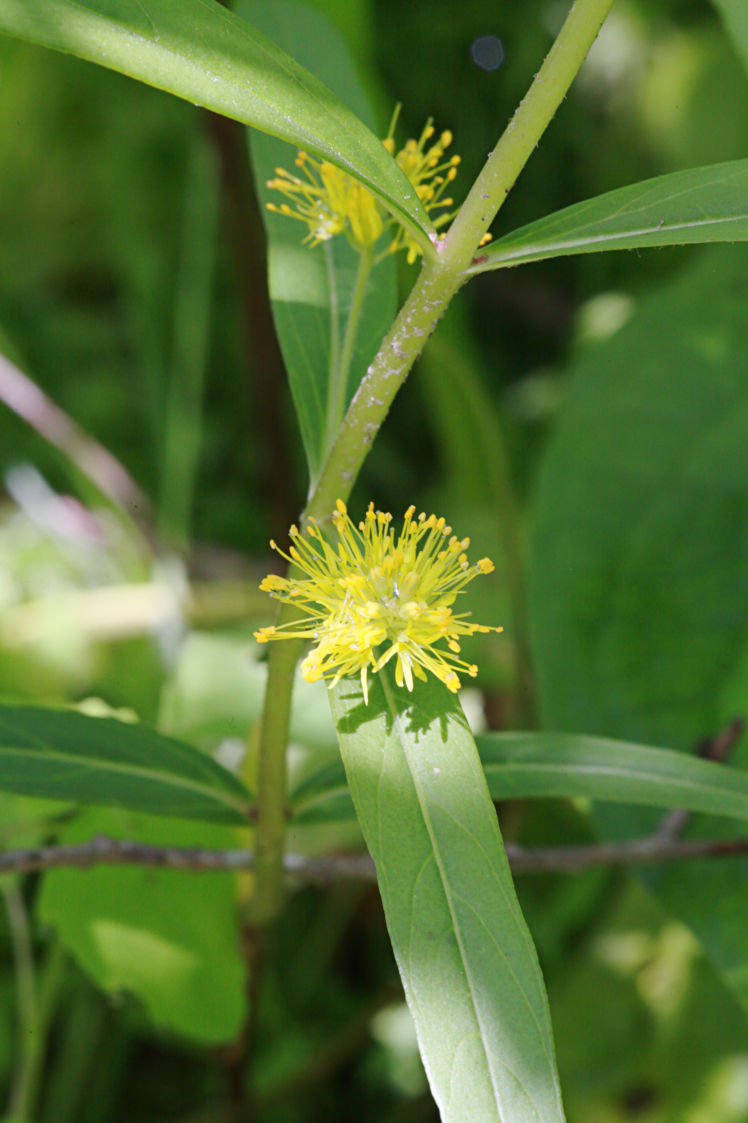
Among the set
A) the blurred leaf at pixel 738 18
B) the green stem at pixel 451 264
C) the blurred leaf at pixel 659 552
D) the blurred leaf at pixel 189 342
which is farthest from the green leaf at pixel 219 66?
the blurred leaf at pixel 189 342

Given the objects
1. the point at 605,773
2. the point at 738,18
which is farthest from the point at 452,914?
the point at 738,18

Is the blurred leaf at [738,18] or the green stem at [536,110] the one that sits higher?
the blurred leaf at [738,18]

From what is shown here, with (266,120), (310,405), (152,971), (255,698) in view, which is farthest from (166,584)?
(266,120)

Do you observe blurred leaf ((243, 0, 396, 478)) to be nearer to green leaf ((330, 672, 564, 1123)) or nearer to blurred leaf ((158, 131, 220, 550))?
green leaf ((330, 672, 564, 1123))

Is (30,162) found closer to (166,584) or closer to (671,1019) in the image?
(166,584)

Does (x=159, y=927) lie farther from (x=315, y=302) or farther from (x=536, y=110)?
(x=536, y=110)

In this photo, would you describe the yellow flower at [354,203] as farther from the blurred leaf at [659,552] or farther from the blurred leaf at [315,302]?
the blurred leaf at [659,552]

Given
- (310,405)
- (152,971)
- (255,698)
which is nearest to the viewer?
(310,405)
